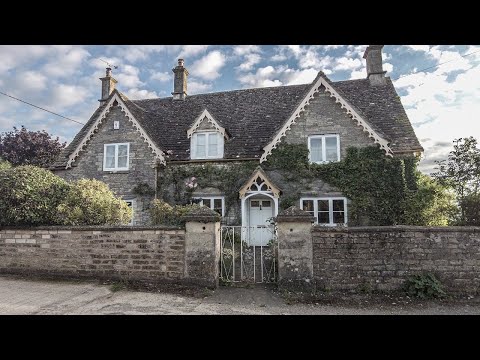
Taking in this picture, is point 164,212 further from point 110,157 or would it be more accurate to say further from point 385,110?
point 385,110

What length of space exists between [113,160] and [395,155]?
15.1 m

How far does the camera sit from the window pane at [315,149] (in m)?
15.9

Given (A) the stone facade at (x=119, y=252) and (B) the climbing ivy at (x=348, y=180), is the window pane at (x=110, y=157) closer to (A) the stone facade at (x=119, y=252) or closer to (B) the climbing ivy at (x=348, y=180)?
(B) the climbing ivy at (x=348, y=180)

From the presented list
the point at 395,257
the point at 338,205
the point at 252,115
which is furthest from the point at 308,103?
the point at 395,257

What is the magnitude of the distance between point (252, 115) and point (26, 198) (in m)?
12.9

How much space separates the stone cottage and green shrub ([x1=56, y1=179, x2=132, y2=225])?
639cm

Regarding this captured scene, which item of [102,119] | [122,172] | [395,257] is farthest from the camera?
[102,119]

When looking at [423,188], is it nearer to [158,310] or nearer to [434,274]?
[434,274]

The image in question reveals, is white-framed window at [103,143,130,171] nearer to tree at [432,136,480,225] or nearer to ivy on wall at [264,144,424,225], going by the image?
ivy on wall at [264,144,424,225]

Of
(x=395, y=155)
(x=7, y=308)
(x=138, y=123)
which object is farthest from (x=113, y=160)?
(x=395, y=155)

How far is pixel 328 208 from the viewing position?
15305 mm

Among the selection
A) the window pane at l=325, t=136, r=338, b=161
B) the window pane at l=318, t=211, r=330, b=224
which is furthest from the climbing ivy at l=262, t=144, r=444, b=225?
the window pane at l=318, t=211, r=330, b=224

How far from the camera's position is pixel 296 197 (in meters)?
15.5

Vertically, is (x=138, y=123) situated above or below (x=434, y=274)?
above
